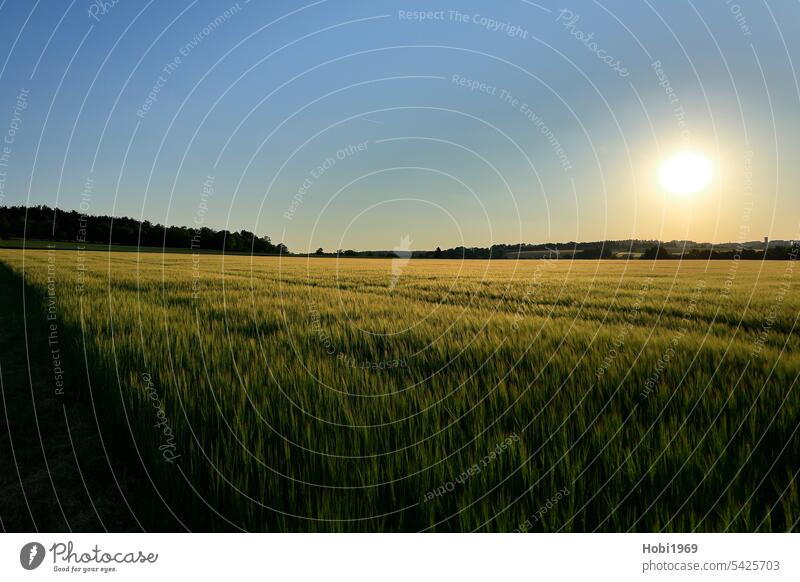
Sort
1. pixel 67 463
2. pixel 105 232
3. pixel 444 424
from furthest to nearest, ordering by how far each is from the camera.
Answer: pixel 105 232 < pixel 67 463 < pixel 444 424

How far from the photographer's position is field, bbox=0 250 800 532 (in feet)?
8.62

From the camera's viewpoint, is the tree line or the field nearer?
the field

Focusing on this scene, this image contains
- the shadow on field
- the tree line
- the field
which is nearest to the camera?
the field

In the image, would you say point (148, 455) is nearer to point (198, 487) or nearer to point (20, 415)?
point (198, 487)

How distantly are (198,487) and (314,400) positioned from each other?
1262mm

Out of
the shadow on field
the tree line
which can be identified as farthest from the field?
the tree line

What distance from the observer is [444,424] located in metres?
3.57

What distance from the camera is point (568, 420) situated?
351 centimetres

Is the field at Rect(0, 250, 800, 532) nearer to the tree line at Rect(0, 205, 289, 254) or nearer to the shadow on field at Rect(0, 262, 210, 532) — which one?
the shadow on field at Rect(0, 262, 210, 532)

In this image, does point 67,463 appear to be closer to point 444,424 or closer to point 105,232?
point 444,424

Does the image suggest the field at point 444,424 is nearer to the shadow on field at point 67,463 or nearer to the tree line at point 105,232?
the shadow on field at point 67,463

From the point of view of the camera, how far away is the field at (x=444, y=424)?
2627 millimetres

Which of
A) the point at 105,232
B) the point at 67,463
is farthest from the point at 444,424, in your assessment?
the point at 105,232

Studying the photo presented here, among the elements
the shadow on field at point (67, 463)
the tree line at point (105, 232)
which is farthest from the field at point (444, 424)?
the tree line at point (105, 232)
